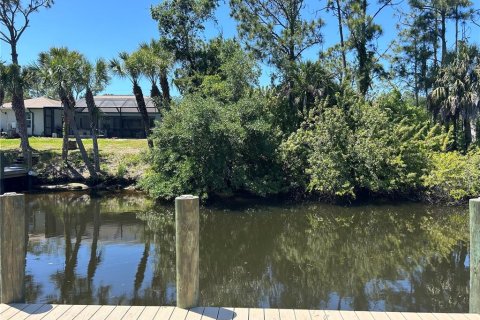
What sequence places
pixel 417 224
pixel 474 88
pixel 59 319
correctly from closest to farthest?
pixel 59 319 → pixel 417 224 → pixel 474 88

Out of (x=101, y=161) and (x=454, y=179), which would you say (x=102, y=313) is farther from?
(x=101, y=161)

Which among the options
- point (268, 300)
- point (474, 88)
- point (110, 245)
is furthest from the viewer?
point (474, 88)

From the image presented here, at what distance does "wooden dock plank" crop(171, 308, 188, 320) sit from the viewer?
5.12 metres

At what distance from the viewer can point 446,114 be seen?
28547 millimetres

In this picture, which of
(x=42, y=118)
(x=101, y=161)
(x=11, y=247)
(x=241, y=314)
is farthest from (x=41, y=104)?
(x=241, y=314)

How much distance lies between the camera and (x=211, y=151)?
20562 mm

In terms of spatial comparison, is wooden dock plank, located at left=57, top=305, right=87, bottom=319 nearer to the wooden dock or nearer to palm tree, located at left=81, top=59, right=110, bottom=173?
the wooden dock

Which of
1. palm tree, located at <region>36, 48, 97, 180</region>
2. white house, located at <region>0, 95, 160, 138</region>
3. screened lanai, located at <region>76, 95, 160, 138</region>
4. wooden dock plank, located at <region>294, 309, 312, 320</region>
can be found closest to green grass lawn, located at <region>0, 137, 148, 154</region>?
palm tree, located at <region>36, 48, 97, 180</region>

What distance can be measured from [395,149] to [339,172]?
Result: 10.4ft

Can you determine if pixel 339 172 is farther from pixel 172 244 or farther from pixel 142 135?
pixel 142 135

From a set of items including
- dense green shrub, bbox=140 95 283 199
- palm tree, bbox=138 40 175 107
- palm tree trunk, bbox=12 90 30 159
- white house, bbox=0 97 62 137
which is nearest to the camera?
dense green shrub, bbox=140 95 283 199

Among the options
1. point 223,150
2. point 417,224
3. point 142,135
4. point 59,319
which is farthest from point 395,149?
point 142,135

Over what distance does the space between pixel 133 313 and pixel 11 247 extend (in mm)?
1647

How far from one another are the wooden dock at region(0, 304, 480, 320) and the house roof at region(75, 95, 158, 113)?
3347 centimetres
